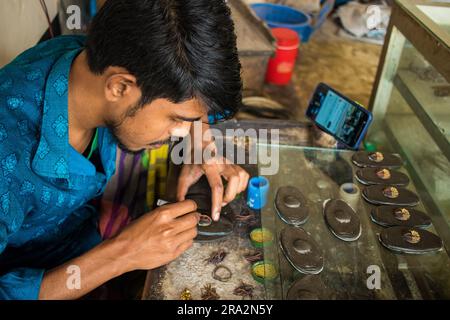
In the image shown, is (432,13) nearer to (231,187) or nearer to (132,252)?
(231,187)

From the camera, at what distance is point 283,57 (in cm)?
315

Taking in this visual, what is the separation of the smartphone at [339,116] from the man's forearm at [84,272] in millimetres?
991

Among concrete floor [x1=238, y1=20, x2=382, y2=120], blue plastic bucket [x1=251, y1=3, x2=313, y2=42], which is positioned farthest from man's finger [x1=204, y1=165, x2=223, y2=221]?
blue plastic bucket [x1=251, y1=3, x2=313, y2=42]


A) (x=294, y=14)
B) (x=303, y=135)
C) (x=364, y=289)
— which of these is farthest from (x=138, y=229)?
(x=294, y=14)

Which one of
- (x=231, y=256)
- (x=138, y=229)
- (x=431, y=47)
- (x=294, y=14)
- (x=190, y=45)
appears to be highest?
(x=190, y=45)

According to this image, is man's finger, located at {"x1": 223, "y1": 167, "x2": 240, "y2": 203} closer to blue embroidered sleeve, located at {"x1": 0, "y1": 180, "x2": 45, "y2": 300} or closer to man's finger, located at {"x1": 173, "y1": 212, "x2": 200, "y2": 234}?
man's finger, located at {"x1": 173, "y1": 212, "x2": 200, "y2": 234}

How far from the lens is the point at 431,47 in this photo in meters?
1.37

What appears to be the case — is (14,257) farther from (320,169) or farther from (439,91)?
(439,91)

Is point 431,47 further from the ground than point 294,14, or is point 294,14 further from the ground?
point 431,47

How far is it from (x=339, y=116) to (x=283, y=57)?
1599 mm

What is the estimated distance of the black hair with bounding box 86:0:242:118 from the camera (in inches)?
36.5

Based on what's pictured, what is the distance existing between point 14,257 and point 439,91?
1.62 m

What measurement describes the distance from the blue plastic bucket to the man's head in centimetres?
300
